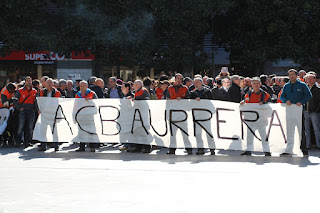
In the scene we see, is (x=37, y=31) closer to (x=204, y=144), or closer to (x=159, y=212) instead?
(x=204, y=144)

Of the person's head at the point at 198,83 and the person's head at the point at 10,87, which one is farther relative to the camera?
the person's head at the point at 10,87

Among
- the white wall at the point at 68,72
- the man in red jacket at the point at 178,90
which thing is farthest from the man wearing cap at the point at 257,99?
the white wall at the point at 68,72

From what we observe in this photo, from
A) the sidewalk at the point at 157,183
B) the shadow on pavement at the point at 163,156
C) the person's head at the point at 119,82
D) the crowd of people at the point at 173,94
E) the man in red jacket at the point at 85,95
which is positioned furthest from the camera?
the person's head at the point at 119,82

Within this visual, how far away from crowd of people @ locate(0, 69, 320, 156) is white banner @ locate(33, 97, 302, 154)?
19 cm

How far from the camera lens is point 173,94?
47.7 feet

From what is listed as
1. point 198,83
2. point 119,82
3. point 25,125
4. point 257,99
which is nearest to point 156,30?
point 119,82

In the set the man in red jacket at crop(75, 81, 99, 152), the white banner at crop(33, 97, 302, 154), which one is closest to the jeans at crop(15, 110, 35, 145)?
the white banner at crop(33, 97, 302, 154)

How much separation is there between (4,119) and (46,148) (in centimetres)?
165

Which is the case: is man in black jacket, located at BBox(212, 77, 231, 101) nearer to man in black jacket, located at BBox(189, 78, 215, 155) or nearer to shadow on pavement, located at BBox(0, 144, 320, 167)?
man in black jacket, located at BBox(189, 78, 215, 155)

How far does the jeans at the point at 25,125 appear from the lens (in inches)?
637

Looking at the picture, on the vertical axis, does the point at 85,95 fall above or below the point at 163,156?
above

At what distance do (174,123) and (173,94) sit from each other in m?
0.67

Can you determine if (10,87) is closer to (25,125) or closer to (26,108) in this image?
(26,108)

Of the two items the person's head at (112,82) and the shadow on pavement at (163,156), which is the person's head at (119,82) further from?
the shadow on pavement at (163,156)
